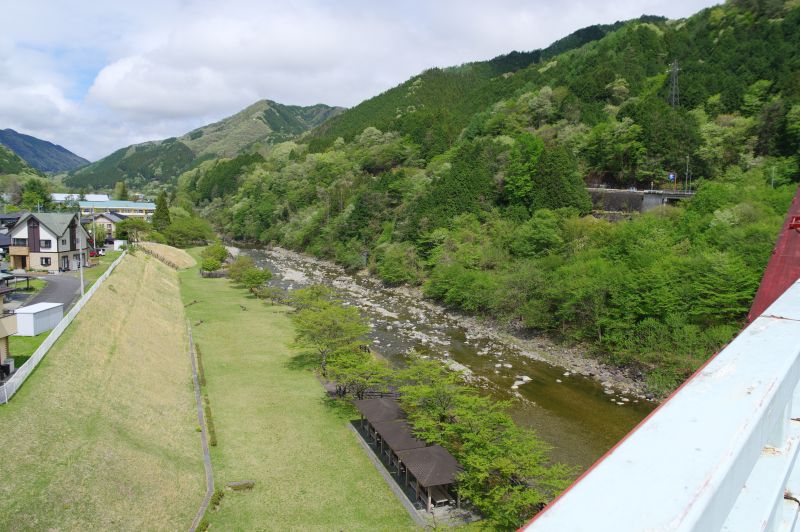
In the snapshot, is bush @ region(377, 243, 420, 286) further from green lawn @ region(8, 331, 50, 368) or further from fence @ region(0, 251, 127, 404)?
green lawn @ region(8, 331, 50, 368)

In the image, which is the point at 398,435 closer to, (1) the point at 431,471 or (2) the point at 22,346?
(1) the point at 431,471

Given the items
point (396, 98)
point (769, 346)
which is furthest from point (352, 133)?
point (769, 346)

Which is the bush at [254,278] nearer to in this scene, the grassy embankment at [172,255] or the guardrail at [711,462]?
the grassy embankment at [172,255]

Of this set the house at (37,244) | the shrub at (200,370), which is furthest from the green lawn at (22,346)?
the house at (37,244)

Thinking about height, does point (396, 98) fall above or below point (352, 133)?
above

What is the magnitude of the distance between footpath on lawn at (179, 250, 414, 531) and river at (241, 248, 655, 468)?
7206mm

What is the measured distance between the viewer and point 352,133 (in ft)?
365

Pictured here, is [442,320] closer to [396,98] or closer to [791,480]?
[791,480]

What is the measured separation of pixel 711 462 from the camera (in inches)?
54.1

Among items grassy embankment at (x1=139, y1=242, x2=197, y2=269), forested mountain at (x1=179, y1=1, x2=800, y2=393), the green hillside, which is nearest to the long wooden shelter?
forested mountain at (x1=179, y1=1, x2=800, y2=393)

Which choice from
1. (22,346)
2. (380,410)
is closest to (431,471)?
(380,410)

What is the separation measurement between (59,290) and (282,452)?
20.5 meters

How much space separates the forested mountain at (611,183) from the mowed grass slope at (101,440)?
71.3 ft

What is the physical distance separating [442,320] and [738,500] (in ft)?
119
